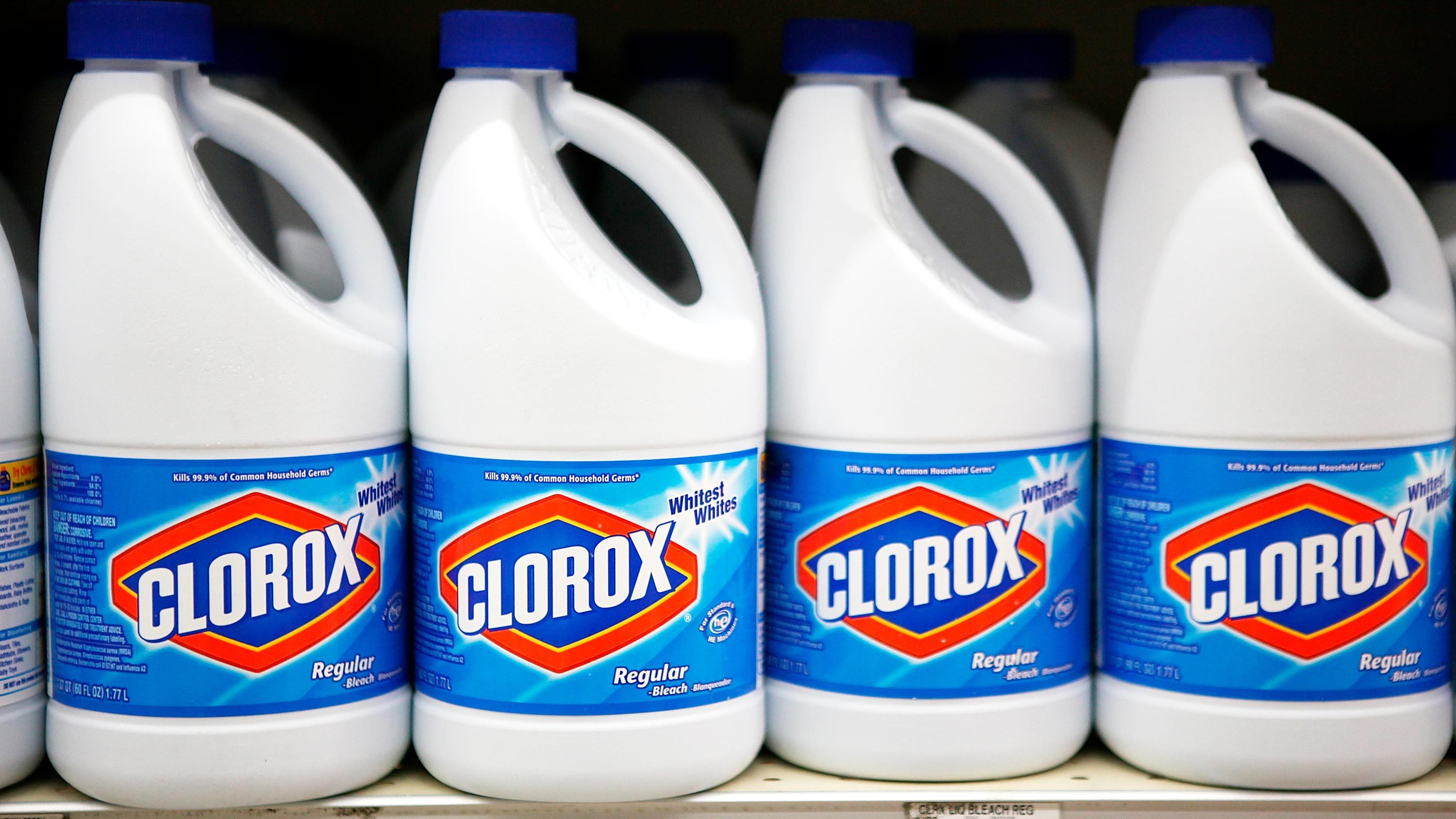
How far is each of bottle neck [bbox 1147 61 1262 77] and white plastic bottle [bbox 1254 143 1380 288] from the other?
0.15m

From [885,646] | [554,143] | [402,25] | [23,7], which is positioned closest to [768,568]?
[885,646]

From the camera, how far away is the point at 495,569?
2.72 ft

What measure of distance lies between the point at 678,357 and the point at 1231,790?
1.53 ft

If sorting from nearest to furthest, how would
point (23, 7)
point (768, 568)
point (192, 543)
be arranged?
point (192, 543) < point (768, 568) < point (23, 7)

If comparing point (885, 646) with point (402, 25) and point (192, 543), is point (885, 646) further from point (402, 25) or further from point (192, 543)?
point (402, 25)

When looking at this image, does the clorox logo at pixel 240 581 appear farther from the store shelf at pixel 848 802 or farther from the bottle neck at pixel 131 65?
the bottle neck at pixel 131 65

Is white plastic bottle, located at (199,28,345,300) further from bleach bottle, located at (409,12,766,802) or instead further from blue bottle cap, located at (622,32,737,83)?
blue bottle cap, located at (622,32,737,83)

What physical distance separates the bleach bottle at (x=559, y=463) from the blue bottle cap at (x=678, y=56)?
0.19m

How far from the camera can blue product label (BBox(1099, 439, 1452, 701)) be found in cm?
86

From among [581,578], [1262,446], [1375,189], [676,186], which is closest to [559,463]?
[581,578]

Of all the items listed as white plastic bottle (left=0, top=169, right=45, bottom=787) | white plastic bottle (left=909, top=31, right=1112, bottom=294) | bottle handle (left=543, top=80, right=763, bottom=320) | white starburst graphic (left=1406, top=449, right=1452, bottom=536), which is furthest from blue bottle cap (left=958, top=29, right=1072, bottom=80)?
white plastic bottle (left=0, top=169, right=45, bottom=787)

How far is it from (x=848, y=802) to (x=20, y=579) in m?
0.56

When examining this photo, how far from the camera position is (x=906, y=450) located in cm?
87

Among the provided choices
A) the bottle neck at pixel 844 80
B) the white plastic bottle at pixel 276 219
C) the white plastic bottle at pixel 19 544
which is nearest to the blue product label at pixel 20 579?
the white plastic bottle at pixel 19 544
